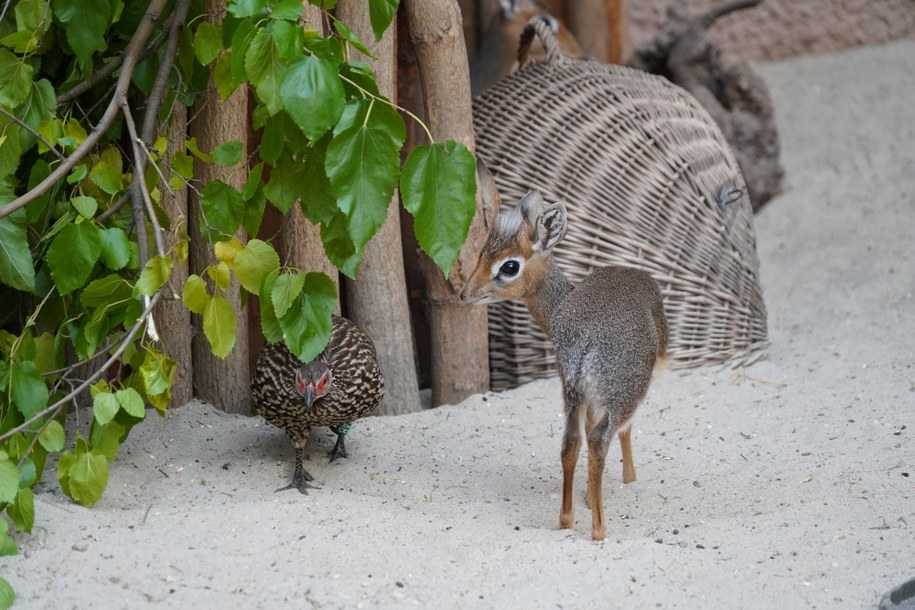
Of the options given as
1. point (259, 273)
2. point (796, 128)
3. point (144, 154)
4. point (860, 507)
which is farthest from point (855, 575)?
point (796, 128)

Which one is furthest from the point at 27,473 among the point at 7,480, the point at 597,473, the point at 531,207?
the point at 531,207

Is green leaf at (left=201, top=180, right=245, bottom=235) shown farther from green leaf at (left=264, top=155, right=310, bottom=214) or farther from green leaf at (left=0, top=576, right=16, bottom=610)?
green leaf at (left=0, top=576, right=16, bottom=610)

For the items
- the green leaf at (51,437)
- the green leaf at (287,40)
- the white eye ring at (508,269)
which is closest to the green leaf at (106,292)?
the green leaf at (51,437)

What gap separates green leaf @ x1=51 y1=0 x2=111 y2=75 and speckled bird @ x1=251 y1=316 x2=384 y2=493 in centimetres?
116

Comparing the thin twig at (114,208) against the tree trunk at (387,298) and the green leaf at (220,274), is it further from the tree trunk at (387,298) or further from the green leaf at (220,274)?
the tree trunk at (387,298)

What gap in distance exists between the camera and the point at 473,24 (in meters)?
7.67

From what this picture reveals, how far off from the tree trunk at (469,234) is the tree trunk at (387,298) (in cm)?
13

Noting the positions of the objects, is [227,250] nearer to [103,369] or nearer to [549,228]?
[103,369]

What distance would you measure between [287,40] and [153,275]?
780mm

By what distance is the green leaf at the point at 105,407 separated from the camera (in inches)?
127

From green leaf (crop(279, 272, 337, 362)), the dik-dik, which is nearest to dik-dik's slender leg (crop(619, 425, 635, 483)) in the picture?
the dik-dik

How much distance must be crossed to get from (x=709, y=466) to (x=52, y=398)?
2.33m

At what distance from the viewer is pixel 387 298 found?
4.52 metres

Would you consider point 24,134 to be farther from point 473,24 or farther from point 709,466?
point 473,24
